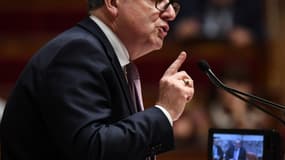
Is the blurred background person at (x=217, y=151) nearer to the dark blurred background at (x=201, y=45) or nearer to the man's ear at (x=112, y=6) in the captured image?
the man's ear at (x=112, y=6)

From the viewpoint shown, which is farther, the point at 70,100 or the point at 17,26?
the point at 17,26

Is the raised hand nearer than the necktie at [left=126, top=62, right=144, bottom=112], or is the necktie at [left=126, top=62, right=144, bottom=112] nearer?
the raised hand

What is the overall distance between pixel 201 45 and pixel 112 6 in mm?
2433

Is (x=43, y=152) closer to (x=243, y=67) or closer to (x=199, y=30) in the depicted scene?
(x=243, y=67)

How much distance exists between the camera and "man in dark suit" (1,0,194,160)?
4.00 feet

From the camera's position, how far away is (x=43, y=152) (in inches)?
50.7

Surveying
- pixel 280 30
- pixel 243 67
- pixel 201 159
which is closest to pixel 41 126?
pixel 201 159

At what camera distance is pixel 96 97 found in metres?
1.24

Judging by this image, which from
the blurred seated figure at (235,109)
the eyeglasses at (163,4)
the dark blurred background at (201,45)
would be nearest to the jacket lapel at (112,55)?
the eyeglasses at (163,4)

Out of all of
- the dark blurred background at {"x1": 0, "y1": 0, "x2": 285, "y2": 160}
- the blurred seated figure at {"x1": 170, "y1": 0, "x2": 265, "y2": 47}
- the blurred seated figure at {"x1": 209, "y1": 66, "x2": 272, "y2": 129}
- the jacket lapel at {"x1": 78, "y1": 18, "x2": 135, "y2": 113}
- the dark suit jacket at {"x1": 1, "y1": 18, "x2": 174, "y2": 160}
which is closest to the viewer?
the dark suit jacket at {"x1": 1, "y1": 18, "x2": 174, "y2": 160}

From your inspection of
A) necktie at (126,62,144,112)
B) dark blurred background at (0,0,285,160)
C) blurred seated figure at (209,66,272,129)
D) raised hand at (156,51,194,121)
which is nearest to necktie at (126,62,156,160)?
necktie at (126,62,144,112)

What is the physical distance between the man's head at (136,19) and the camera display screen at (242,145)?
0.22 m

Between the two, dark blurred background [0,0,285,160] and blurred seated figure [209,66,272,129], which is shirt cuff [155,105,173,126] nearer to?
blurred seated figure [209,66,272,129]

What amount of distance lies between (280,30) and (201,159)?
1.23 metres
